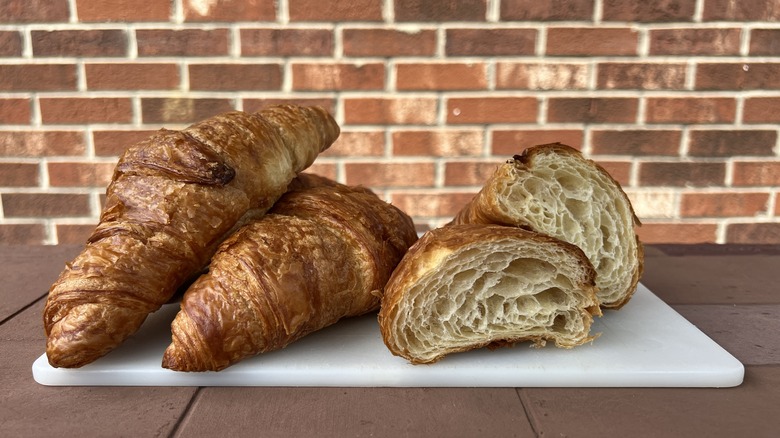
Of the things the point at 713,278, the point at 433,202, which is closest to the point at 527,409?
the point at 713,278

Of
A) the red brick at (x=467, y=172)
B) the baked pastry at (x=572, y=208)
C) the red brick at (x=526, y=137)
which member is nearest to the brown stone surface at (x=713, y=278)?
the baked pastry at (x=572, y=208)

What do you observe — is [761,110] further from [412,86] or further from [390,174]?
[390,174]

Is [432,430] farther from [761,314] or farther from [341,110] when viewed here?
[341,110]

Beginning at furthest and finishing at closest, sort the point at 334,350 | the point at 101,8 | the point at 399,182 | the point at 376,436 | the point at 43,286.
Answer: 1. the point at 399,182
2. the point at 101,8
3. the point at 43,286
4. the point at 334,350
5. the point at 376,436

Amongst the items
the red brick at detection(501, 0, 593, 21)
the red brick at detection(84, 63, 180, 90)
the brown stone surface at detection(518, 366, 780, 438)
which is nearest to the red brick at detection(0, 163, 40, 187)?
the red brick at detection(84, 63, 180, 90)

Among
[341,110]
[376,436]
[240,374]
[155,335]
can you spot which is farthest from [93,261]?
[341,110]

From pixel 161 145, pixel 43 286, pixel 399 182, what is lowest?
pixel 43 286
